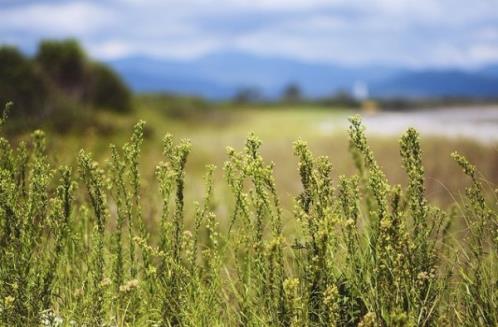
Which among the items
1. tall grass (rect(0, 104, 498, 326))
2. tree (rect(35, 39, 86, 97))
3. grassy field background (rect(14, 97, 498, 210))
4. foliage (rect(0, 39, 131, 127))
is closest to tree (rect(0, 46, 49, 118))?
foliage (rect(0, 39, 131, 127))

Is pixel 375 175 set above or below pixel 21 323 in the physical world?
above

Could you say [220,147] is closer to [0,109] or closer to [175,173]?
[0,109]

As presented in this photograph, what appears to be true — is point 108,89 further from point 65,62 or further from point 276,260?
point 276,260

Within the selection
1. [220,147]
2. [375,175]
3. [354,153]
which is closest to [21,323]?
[375,175]

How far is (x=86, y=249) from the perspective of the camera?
173 inches

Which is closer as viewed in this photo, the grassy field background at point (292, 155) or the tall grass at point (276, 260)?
the tall grass at point (276, 260)

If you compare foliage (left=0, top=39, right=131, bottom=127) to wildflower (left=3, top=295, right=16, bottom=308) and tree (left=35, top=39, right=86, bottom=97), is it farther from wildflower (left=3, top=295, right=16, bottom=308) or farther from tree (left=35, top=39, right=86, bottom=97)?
wildflower (left=3, top=295, right=16, bottom=308)

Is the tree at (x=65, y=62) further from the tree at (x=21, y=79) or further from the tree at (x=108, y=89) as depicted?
the tree at (x=21, y=79)

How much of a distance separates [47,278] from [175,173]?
80 centimetres

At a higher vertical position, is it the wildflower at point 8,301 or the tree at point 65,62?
the tree at point 65,62

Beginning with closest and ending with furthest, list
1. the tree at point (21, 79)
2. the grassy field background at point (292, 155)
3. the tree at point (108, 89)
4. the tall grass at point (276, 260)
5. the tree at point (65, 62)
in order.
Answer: the tall grass at point (276, 260) → the grassy field background at point (292, 155) → the tree at point (21, 79) → the tree at point (65, 62) → the tree at point (108, 89)

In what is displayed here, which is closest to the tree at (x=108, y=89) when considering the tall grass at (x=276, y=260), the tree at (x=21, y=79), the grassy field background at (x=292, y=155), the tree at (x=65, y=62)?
the tree at (x=65, y=62)

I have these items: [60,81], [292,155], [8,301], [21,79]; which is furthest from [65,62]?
[8,301]

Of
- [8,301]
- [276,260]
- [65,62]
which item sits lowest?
[8,301]
